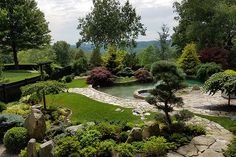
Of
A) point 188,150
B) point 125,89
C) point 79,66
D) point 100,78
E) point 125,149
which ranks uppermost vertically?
point 79,66

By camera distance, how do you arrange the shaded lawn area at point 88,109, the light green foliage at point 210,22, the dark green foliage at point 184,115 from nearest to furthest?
the dark green foliage at point 184,115 → the shaded lawn area at point 88,109 → the light green foliage at point 210,22

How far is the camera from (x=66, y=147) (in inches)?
456

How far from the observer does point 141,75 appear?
2947 cm

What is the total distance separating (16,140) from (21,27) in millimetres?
23925

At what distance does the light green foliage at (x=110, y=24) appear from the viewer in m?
44.2

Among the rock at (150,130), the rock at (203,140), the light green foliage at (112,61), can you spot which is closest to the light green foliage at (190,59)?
the light green foliage at (112,61)

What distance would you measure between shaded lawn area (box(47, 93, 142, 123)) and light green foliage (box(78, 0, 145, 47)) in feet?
74.9

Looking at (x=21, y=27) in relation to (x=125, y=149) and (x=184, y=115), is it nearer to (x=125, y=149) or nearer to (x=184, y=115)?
(x=184, y=115)

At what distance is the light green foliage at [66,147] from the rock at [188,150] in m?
3.34

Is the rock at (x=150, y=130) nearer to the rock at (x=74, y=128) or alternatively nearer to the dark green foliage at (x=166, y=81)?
the dark green foliage at (x=166, y=81)

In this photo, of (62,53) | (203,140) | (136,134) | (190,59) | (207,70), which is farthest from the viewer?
(62,53)

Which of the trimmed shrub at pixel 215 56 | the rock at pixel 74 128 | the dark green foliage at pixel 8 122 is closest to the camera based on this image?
the rock at pixel 74 128

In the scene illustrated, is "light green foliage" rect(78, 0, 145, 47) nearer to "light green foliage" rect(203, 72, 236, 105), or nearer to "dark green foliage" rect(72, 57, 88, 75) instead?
"dark green foliage" rect(72, 57, 88, 75)

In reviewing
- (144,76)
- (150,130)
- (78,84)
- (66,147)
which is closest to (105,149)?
(66,147)
